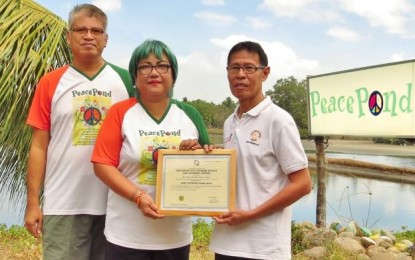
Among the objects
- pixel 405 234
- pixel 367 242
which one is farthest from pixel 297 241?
pixel 405 234

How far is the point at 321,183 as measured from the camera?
6812 mm

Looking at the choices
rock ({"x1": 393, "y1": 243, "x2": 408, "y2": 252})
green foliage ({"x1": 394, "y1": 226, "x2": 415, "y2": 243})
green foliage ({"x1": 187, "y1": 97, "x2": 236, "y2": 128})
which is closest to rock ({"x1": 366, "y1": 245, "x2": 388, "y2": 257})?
rock ({"x1": 393, "y1": 243, "x2": 408, "y2": 252})

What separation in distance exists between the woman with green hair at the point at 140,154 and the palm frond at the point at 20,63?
71.2 inches

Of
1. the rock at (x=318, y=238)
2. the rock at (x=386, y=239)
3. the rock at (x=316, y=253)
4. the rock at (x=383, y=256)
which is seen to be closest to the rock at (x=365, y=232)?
the rock at (x=386, y=239)

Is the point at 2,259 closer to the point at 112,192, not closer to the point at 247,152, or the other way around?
the point at 112,192

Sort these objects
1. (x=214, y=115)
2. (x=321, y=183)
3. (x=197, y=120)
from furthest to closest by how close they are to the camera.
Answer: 1. (x=214, y=115)
2. (x=321, y=183)
3. (x=197, y=120)

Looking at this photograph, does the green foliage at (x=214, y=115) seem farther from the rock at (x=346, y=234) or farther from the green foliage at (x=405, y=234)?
the green foliage at (x=405, y=234)

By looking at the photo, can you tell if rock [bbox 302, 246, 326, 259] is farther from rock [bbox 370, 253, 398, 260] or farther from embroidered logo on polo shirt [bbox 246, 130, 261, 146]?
embroidered logo on polo shirt [bbox 246, 130, 261, 146]

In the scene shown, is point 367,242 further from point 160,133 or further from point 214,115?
point 160,133

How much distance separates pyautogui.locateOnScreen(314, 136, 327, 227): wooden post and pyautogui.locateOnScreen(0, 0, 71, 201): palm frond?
13.0ft

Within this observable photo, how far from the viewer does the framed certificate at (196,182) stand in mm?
1878

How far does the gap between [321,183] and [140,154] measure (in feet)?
17.3

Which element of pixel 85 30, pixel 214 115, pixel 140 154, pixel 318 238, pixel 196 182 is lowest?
pixel 318 238

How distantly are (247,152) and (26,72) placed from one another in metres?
2.34
